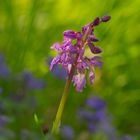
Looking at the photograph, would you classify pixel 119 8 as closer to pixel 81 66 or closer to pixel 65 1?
pixel 65 1

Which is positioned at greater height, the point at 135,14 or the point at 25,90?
the point at 135,14

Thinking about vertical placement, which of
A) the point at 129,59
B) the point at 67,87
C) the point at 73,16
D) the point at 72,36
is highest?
the point at 73,16

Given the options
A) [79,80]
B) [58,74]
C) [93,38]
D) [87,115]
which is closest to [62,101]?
[79,80]

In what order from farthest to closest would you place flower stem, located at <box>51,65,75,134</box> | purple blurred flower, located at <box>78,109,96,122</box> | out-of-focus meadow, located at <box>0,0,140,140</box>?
out-of-focus meadow, located at <box>0,0,140,140</box>
purple blurred flower, located at <box>78,109,96,122</box>
flower stem, located at <box>51,65,75,134</box>

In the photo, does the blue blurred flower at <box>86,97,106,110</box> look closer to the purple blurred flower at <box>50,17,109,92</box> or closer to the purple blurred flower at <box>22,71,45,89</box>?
the purple blurred flower at <box>22,71,45,89</box>

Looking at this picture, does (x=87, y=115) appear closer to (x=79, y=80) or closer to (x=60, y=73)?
(x=60, y=73)

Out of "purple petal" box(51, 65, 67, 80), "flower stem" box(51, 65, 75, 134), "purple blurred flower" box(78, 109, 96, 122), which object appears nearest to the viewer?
"flower stem" box(51, 65, 75, 134)

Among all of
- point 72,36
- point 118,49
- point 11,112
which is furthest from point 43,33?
point 72,36

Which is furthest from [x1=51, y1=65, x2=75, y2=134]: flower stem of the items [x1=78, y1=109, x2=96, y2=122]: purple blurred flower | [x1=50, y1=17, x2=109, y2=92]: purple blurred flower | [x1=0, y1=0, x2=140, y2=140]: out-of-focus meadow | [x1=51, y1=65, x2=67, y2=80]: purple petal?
[x1=51, y1=65, x2=67, y2=80]: purple petal

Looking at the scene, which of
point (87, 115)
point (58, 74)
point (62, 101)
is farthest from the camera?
point (58, 74)
